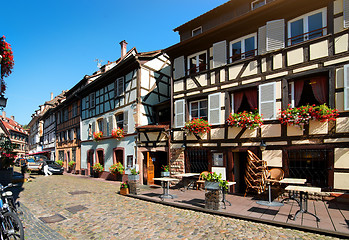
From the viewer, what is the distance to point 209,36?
10703mm

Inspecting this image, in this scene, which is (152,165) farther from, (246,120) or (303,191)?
(303,191)

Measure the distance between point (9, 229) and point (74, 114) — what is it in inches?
824

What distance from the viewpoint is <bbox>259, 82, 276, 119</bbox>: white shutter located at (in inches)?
343

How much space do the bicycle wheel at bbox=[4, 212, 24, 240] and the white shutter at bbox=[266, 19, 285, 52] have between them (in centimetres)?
963

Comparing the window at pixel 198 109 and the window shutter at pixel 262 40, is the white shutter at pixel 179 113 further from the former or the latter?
the window shutter at pixel 262 40

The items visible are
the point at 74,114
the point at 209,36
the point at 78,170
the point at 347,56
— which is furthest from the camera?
the point at 74,114

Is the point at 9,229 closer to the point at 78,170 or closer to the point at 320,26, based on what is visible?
the point at 320,26

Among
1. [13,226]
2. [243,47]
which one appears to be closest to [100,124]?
[243,47]

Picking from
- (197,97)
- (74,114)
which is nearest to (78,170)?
(74,114)

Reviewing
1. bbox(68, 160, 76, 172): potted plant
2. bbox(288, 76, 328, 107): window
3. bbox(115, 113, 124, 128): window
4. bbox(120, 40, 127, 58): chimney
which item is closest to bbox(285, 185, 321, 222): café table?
bbox(288, 76, 328, 107): window

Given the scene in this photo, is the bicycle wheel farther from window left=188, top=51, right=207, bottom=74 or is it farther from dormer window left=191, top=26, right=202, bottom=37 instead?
dormer window left=191, top=26, right=202, bottom=37

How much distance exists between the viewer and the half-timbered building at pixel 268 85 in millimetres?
7469

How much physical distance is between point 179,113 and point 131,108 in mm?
4452

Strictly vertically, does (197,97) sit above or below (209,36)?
below
